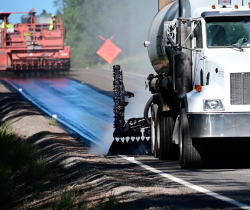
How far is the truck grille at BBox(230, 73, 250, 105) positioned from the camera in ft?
33.6

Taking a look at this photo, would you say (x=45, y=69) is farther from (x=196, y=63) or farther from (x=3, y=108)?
(x=196, y=63)

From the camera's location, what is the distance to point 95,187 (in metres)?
9.02

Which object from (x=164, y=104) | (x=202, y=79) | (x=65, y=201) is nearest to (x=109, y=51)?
(x=164, y=104)

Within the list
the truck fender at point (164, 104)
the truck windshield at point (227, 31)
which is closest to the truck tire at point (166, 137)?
the truck fender at point (164, 104)

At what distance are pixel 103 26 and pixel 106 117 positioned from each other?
58.0 m

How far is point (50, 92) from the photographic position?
106 feet

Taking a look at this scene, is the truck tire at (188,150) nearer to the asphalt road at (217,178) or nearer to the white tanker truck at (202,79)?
the white tanker truck at (202,79)

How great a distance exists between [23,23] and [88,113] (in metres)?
25.1

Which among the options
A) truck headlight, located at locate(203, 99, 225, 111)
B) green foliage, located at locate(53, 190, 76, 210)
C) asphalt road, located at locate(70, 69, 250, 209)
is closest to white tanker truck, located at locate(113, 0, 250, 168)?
truck headlight, located at locate(203, 99, 225, 111)

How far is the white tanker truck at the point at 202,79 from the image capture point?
33.7 feet

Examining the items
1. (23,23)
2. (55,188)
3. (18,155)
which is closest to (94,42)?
(23,23)

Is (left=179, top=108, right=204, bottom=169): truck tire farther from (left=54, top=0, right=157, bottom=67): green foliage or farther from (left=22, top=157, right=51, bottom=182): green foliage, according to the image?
(left=54, top=0, right=157, bottom=67): green foliage

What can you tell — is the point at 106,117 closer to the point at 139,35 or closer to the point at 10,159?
the point at 10,159

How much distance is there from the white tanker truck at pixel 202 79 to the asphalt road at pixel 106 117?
0.58m
